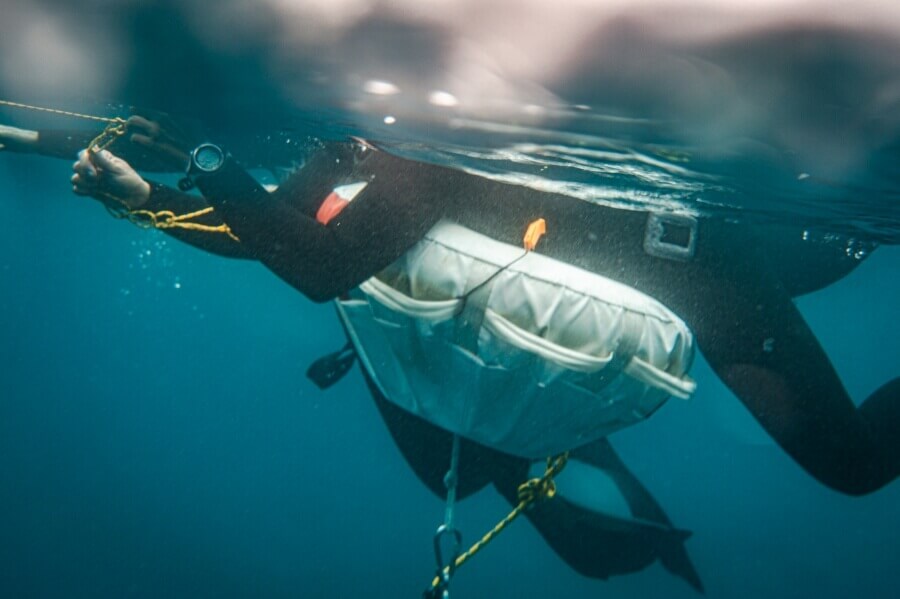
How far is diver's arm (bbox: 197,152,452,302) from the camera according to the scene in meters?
2.53

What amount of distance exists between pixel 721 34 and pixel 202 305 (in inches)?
2605

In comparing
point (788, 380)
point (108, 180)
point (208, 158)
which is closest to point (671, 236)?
point (788, 380)

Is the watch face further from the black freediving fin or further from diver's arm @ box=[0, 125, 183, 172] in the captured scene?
diver's arm @ box=[0, 125, 183, 172]

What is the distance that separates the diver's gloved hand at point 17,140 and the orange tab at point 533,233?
479cm

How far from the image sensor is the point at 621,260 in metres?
3.04

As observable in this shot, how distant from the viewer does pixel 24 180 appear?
18.4 metres

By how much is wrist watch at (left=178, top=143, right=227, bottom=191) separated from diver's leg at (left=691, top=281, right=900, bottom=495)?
9.33 feet

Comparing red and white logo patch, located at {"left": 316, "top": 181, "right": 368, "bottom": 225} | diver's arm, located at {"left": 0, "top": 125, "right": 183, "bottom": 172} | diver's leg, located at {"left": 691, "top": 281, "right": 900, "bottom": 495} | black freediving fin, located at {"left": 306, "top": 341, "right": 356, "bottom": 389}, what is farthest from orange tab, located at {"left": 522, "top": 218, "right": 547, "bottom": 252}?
diver's arm, located at {"left": 0, "top": 125, "right": 183, "bottom": 172}

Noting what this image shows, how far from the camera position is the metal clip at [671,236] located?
2.88m

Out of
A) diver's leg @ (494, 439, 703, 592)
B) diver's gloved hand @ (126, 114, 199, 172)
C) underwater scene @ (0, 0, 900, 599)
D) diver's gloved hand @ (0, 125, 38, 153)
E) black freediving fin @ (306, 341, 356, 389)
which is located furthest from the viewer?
diver's gloved hand @ (0, 125, 38, 153)

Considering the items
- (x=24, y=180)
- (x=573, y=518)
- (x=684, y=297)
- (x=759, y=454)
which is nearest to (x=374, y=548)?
(x=24, y=180)

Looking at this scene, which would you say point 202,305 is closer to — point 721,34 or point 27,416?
point 27,416

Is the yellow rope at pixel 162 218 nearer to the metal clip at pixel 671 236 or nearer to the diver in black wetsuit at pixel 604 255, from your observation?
the diver in black wetsuit at pixel 604 255

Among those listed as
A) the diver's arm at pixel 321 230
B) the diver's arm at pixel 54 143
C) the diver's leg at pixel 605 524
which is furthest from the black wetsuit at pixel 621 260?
the diver's arm at pixel 54 143
